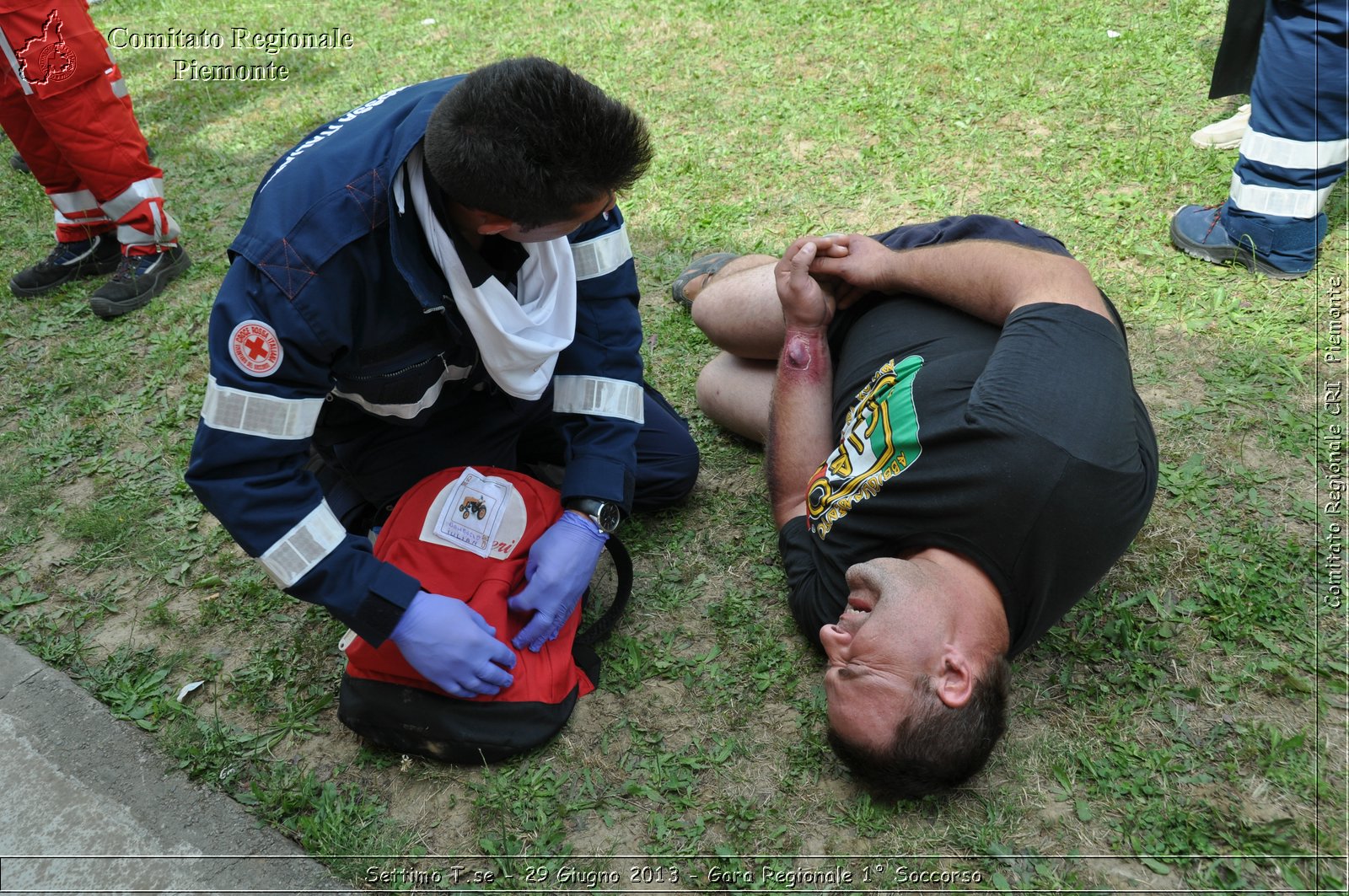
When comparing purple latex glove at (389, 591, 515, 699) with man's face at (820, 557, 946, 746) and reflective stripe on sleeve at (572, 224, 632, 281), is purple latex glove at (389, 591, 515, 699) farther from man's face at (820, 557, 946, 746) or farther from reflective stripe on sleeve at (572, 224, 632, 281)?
reflective stripe on sleeve at (572, 224, 632, 281)

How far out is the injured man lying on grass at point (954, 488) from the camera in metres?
1.97

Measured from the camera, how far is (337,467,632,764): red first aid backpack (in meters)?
2.15

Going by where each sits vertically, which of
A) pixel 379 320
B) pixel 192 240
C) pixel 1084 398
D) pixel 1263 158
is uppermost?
pixel 379 320

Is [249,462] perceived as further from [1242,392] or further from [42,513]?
[1242,392]

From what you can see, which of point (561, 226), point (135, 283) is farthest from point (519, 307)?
point (135, 283)

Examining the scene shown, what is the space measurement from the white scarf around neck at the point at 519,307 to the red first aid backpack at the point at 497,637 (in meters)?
0.28

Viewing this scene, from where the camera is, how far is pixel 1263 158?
3299 mm

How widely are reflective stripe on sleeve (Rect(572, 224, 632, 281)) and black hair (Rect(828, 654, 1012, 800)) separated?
4.09ft

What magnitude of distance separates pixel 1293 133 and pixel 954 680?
253cm

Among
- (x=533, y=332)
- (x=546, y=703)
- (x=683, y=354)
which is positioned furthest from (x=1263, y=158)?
(x=546, y=703)

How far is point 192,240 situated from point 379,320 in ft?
9.97

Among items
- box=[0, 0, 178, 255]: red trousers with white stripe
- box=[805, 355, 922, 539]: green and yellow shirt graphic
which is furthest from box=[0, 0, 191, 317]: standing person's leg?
box=[805, 355, 922, 539]: green and yellow shirt graphic

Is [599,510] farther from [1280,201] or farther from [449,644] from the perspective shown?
[1280,201]

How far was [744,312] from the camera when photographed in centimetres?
301
